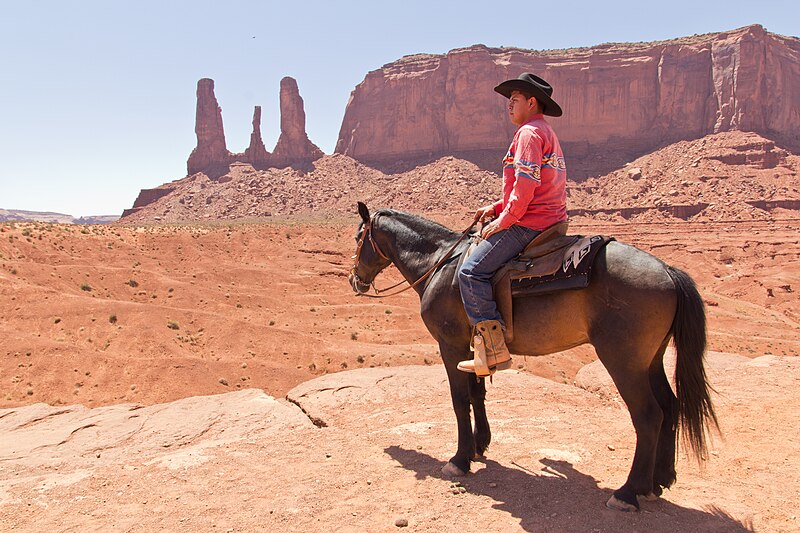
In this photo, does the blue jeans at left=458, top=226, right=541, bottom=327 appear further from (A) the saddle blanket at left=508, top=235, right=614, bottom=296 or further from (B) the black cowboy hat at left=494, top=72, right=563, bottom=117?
(B) the black cowboy hat at left=494, top=72, right=563, bottom=117

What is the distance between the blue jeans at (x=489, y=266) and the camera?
5.15 m

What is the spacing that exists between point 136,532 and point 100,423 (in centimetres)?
419

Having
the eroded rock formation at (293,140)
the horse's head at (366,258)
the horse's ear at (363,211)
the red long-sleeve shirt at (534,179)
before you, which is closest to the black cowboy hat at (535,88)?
the red long-sleeve shirt at (534,179)

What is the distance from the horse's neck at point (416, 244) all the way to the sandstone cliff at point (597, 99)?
83007mm

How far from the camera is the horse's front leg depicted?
562 centimetres

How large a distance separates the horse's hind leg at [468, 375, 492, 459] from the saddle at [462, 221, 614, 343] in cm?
112

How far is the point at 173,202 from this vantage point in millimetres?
91750

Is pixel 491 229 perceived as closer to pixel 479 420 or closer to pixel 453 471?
pixel 479 420

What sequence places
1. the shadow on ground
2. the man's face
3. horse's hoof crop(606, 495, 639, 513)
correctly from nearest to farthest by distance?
the shadow on ground
horse's hoof crop(606, 495, 639, 513)
the man's face

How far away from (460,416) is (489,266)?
1677mm

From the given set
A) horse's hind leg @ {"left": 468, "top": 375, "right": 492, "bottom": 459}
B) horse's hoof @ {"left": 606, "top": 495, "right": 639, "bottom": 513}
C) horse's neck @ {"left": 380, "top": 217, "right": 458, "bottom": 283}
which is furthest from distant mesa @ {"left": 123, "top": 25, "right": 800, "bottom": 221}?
horse's hoof @ {"left": 606, "top": 495, "right": 639, "bottom": 513}

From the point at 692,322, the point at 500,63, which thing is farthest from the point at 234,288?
the point at 500,63

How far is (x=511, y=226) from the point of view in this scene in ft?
17.0

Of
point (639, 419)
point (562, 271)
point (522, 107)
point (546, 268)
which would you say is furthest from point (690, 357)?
point (522, 107)
